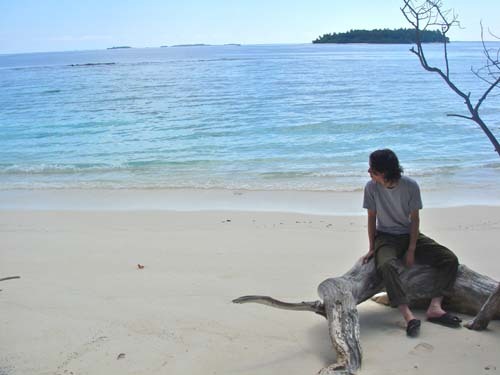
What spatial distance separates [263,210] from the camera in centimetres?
884

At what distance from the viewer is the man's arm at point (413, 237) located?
14.5 feet

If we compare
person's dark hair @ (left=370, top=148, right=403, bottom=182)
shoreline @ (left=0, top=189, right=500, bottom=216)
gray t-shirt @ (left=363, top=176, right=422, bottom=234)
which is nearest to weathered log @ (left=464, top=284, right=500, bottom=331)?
gray t-shirt @ (left=363, top=176, right=422, bottom=234)

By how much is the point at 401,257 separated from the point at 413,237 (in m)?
0.23

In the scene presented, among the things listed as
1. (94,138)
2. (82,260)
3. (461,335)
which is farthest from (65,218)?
(94,138)

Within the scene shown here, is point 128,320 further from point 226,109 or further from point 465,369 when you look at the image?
point 226,109

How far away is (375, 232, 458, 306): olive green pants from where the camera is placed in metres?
4.32

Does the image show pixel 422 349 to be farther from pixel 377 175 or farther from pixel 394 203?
pixel 377 175

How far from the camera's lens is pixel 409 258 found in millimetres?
4492

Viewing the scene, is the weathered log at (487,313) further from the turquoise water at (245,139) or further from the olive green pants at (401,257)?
the turquoise water at (245,139)

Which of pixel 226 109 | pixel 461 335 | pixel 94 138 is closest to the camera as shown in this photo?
pixel 461 335

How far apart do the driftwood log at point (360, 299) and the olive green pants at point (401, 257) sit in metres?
0.06

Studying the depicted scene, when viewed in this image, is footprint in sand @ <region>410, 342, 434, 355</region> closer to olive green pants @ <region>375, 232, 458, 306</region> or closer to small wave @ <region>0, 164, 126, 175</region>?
olive green pants @ <region>375, 232, 458, 306</region>

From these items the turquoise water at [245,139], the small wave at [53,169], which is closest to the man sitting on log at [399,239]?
the turquoise water at [245,139]

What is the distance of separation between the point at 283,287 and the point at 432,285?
1.40 m
